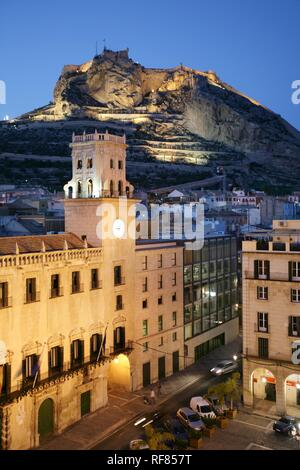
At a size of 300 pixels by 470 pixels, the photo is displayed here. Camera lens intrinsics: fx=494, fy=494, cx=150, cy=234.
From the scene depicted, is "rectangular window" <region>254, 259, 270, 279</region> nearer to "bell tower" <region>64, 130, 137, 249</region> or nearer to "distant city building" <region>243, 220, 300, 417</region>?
"distant city building" <region>243, 220, 300, 417</region>

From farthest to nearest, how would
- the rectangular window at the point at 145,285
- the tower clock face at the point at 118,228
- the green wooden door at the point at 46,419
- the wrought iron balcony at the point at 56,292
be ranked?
1. the rectangular window at the point at 145,285
2. the tower clock face at the point at 118,228
3. the wrought iron balcony at the point at 56,292
4. the green wooden door at the point at 46,419

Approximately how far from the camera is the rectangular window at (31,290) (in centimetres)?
3716

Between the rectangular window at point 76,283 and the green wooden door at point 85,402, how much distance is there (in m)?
9.00

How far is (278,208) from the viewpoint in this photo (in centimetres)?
11588

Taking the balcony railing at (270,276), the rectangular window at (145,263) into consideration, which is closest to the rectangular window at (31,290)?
the rectangular window at (145,263)

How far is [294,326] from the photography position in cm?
4294

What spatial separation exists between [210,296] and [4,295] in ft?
104

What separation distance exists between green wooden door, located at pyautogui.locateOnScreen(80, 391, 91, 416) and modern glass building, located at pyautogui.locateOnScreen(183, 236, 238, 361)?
1648 cm

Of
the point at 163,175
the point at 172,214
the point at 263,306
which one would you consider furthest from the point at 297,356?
the point at 163,175

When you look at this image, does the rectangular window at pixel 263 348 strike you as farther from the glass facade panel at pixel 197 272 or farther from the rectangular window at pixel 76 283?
the rectangular window at pixel 76 283

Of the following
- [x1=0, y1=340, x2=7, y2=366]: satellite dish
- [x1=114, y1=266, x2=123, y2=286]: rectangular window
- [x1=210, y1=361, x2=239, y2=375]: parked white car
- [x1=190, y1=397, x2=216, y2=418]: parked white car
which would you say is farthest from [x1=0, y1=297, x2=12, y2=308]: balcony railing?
[x1=210, y1=361, x2=239, y2=375]: parked white car

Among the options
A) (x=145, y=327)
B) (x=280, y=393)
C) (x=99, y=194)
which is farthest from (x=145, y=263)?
(x=280, y=393)
